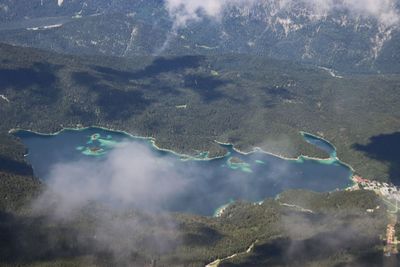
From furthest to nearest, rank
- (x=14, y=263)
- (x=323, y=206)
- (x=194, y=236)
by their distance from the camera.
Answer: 1. (x=323, y=206)
2. (x=194, y=236)
3. (x=14, y=263)

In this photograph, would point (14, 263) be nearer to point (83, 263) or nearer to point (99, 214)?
point (83, 263)

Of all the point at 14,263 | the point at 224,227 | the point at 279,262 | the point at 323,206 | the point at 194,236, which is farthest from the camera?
the point at 323,206

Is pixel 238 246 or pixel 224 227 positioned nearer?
pixel 238 246

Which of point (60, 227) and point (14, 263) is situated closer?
point (14, 263)

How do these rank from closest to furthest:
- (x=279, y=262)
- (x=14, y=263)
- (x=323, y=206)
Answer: (x=14, y=263) → (x=279, y=262) → (x=323, y=206)

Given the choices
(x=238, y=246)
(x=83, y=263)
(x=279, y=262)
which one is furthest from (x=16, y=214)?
(x=279, y=262)

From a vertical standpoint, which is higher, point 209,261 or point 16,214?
point 16,214

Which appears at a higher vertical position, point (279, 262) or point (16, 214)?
point (16, 214)

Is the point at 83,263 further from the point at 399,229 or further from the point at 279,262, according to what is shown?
the point at 399,229

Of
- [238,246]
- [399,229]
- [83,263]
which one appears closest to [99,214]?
[83,263]
